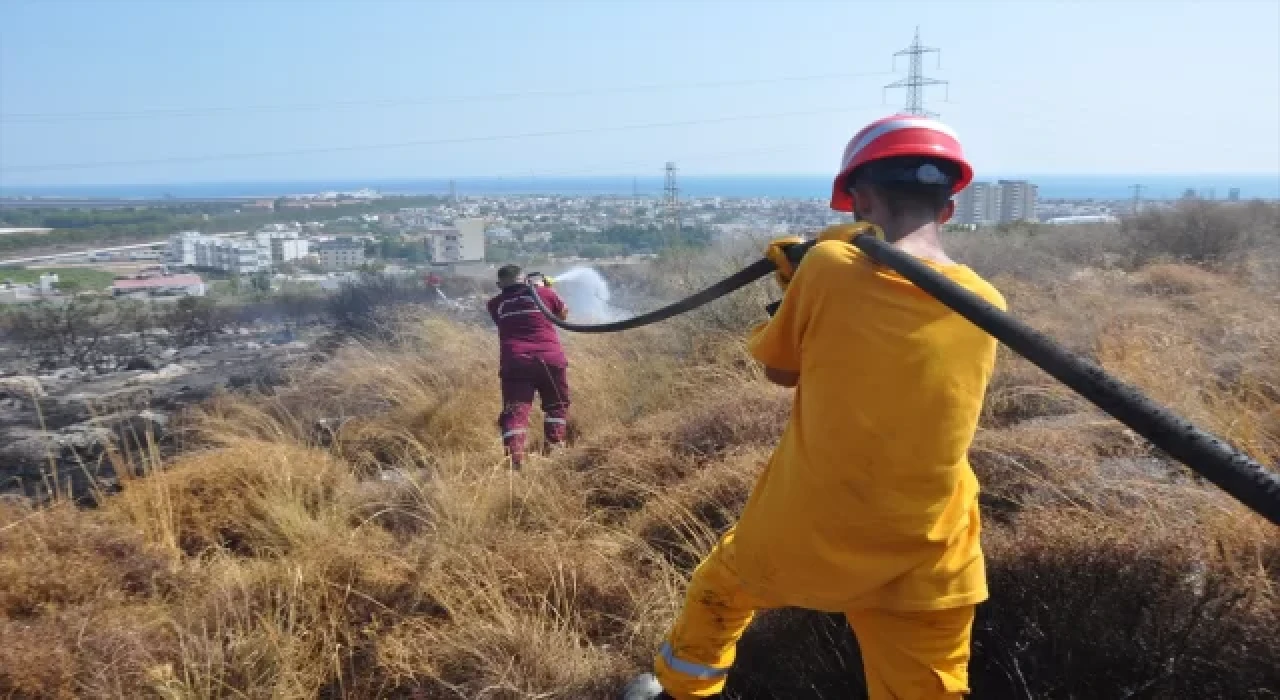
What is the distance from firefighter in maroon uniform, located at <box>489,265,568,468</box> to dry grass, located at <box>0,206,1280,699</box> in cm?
45

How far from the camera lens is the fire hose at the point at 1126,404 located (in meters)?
1.00

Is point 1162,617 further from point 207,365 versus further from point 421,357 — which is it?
point 207,365

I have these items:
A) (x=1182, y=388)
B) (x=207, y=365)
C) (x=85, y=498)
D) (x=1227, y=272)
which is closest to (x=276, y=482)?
(x=85, y=498)

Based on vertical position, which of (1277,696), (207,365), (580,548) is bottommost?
(207,365)

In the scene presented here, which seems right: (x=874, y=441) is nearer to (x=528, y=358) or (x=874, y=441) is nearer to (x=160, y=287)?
(x=528, y=358)

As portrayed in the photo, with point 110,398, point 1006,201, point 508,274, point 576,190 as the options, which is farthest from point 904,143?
point 576,190

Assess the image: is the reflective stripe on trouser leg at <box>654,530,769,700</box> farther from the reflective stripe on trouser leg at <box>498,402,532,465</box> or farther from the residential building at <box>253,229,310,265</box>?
the residential building at <box>253,229,310,265</box>

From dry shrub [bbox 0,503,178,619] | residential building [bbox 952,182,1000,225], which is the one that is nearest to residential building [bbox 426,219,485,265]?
residential building [bbox 952,182,1000,225]

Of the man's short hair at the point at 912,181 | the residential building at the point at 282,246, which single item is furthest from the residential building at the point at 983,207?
the man's short hair at the point at 912,181

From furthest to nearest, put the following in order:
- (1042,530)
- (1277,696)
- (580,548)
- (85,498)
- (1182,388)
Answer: (85,498)
(1182,388)
(580,548)
(1042,530)
(1277,696)

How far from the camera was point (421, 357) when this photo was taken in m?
9.18

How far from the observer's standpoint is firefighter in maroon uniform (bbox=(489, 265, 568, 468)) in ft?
20.1

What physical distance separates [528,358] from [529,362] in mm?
28

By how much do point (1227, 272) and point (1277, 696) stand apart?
10.7 metres
